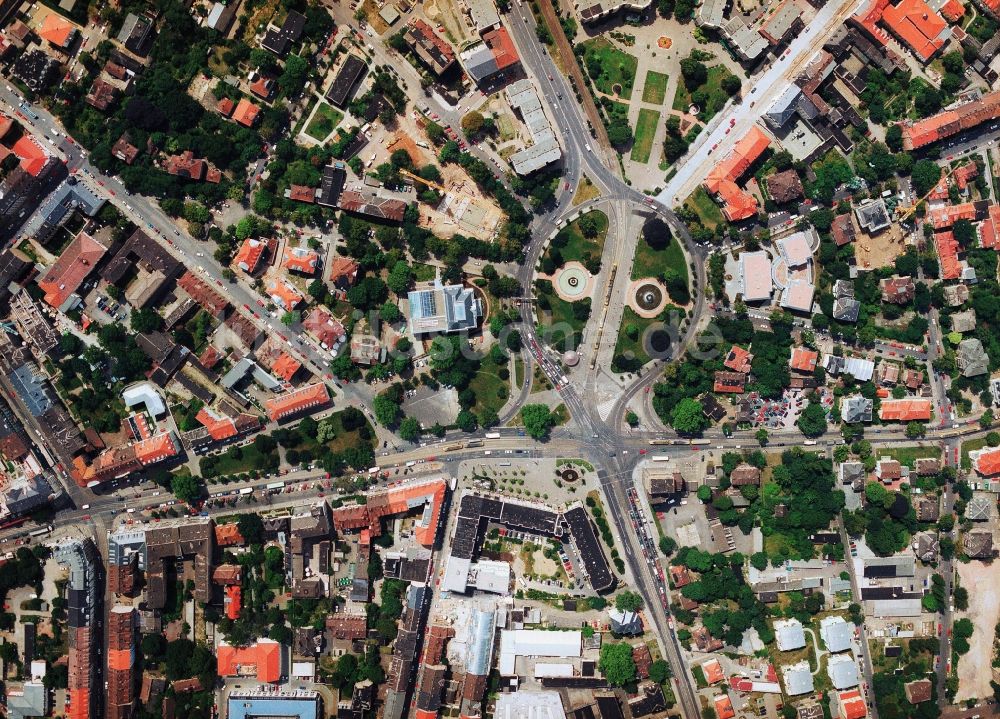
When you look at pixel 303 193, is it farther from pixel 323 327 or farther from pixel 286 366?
pixel 286 366

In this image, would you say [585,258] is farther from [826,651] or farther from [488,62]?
[826,651]

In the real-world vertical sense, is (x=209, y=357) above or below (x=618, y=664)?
above

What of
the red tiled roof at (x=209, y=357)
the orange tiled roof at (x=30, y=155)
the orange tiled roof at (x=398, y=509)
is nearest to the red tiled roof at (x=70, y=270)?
the orange tiled roof at (x=30, y=155)

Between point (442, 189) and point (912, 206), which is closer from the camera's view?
point (442, 189)

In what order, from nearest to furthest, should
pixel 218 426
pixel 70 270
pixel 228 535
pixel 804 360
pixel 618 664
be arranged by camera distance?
pixel 618 664 → pixel 70 270 → pixel 218 426 → pixel 228 535 → pixel 804 360

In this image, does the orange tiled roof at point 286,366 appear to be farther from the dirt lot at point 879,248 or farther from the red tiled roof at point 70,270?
the dirt lot at point 879,248

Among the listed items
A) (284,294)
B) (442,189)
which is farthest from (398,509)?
(442,189)
